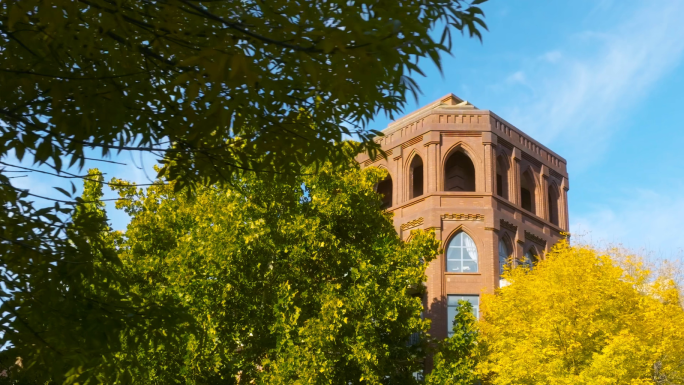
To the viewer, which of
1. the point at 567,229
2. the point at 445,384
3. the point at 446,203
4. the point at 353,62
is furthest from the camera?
the point at 567,229

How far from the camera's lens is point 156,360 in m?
18.1

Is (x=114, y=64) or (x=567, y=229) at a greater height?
(x=567, y=229)

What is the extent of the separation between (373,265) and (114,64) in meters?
15.4

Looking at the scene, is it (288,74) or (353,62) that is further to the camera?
(288,74)

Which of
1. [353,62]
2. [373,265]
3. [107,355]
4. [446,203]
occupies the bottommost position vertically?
[107,355]

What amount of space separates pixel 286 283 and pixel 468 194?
18099 millimetres

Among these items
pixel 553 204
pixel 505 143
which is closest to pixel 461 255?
pixel 505 143

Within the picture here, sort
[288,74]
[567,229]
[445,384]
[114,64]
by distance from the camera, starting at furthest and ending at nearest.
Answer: [567,229] < [445,384] < [114,64] < [288,74]

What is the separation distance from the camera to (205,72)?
4.12 metres

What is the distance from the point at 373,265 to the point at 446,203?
15.8m

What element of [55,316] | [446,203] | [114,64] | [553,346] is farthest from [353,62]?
[446,203]

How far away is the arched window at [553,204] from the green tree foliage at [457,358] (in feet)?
70.7

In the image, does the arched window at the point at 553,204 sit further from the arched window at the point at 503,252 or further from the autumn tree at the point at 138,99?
the autumn tree at the point at 138,99

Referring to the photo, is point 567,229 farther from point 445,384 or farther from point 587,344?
point 445,384
